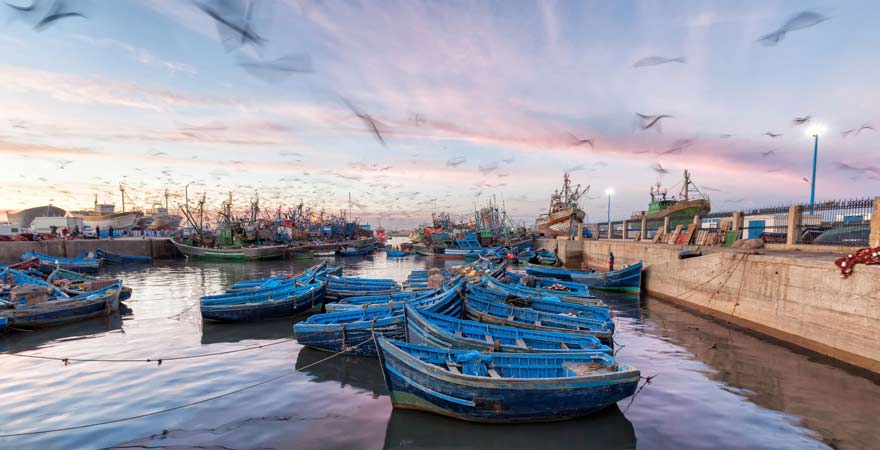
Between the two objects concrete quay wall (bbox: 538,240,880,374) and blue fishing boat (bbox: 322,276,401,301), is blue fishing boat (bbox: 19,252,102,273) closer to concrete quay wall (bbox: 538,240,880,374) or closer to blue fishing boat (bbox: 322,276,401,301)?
blue fishing boat (bbox: 322,276,401,301)

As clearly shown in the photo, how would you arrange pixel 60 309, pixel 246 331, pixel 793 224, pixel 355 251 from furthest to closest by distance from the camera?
pixel 355 251 → pixel 793 224 → pixel 246 331 → pixel 60 309

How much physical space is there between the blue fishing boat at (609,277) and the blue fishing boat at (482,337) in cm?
1669

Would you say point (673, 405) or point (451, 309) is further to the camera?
point (451, 309)

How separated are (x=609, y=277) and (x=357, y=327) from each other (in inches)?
814

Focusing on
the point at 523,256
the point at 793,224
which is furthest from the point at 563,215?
the point at 793,224

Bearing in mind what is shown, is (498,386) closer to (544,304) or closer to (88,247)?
(544,304)

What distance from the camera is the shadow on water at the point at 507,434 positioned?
8.19m

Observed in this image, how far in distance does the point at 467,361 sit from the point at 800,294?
13968mm

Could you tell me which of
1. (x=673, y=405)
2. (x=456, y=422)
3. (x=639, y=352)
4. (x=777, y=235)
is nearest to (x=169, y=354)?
(x=456, y=422)

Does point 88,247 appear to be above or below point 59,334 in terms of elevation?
above

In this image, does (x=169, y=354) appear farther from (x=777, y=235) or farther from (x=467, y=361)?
(x=777, y=235)

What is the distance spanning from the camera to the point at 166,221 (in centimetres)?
9694

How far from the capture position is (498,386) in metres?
8.39

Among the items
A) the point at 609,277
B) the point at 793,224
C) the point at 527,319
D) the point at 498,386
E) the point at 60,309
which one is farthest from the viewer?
the point at 609,277
